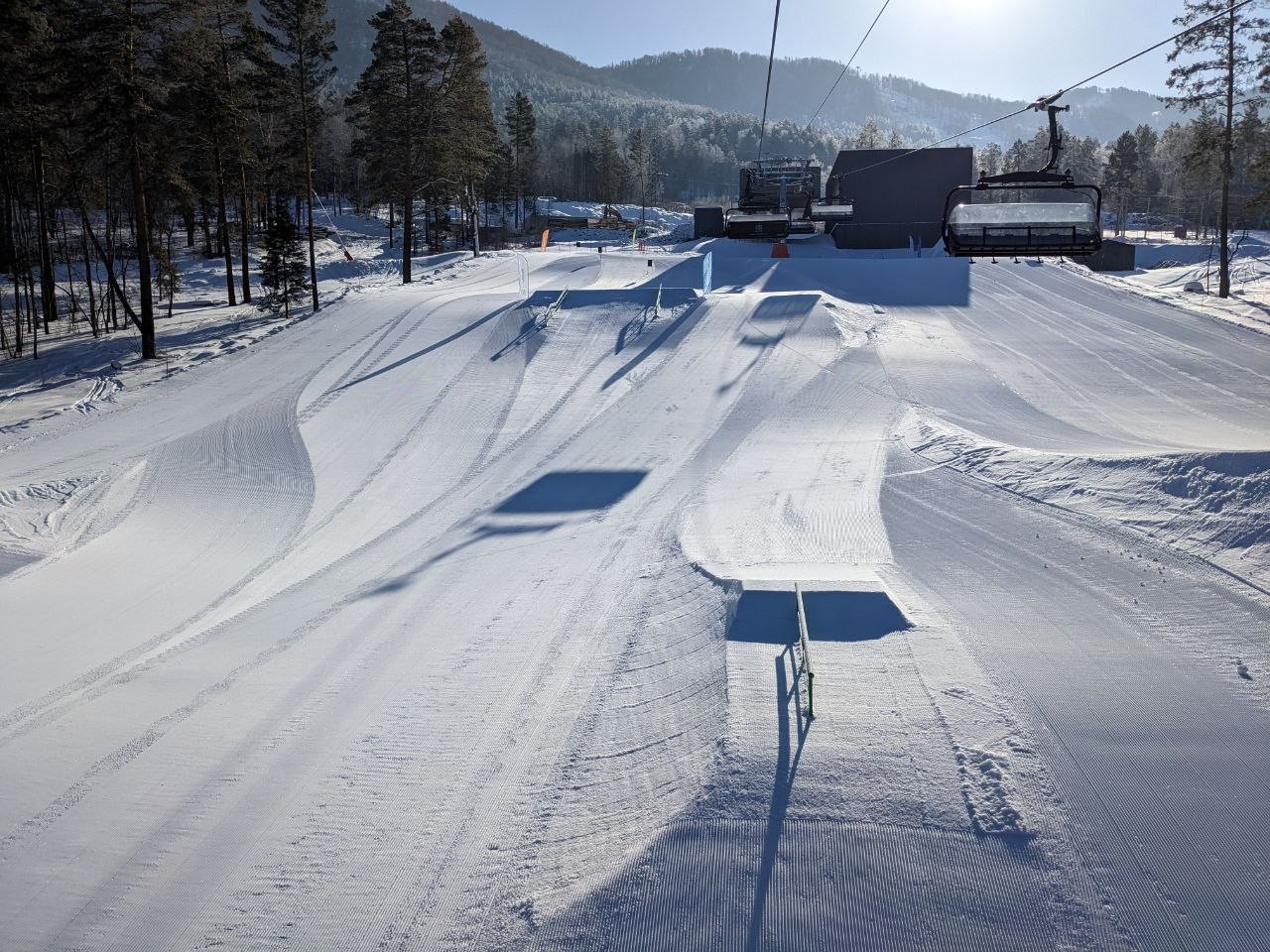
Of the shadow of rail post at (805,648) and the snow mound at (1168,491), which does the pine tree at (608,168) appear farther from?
the shadow of rail post at (805,648)

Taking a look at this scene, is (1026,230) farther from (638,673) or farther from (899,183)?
(899,183)

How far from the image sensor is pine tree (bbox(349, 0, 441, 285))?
3191cm

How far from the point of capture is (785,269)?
101 ft

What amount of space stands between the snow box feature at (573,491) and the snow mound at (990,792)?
298 inches

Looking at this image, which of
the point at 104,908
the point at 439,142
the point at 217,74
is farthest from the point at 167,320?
the point at 104,908

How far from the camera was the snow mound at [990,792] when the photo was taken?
5340 mm

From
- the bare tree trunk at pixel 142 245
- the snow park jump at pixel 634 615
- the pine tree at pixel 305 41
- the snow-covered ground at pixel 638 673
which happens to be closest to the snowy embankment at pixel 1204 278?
the snow park jump at pixel 634 615

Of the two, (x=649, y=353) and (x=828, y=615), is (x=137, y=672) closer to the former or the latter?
(x=828, y=615)

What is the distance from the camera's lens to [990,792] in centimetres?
562

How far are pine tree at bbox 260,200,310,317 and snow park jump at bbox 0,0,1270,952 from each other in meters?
4.09

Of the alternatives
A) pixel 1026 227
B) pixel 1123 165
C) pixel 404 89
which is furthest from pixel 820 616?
pixel 1123 165

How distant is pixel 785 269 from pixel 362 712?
26716 millimetres

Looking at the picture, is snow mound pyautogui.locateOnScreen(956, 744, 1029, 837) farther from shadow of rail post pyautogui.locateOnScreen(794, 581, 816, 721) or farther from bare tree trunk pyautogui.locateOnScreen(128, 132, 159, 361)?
bare tree trunk pyautogui.locateOnScreen(128, 132, 159, 361)

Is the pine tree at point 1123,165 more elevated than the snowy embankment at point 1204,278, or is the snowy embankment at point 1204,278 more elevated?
the pine tree at point 1123,165
